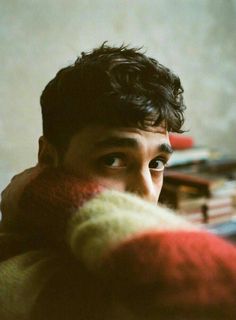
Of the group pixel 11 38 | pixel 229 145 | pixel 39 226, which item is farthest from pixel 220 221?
pixel 39 226

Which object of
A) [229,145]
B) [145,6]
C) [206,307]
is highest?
[145,6]

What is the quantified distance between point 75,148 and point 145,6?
839mm

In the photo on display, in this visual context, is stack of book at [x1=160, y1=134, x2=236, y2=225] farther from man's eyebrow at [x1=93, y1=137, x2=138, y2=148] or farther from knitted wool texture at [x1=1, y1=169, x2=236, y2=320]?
knitted wool texture at [x1=1, y1=169, x2=236, y2=320]

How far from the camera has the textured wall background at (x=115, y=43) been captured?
0.98 meters

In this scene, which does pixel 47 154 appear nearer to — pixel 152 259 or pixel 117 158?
pixel 117 158

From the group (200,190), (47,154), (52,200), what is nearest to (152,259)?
(52,200)

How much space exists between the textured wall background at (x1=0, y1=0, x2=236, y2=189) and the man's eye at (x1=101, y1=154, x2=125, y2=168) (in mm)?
548

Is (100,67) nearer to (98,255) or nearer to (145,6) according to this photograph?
(98,255)

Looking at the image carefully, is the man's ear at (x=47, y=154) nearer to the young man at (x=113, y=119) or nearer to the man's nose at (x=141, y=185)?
the young man at (x=113, y=119)

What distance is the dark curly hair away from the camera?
0.49 m

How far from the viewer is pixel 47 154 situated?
564mm

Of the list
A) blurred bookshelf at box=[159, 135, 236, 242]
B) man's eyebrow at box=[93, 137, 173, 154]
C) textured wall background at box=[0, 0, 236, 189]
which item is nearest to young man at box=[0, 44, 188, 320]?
man's eyebrow at box=[93, 137, 173, 154]

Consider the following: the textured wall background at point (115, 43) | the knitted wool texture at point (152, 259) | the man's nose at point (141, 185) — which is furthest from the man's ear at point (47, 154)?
the textured wall background at point (115, 43)

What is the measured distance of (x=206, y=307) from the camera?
238 millimetres
